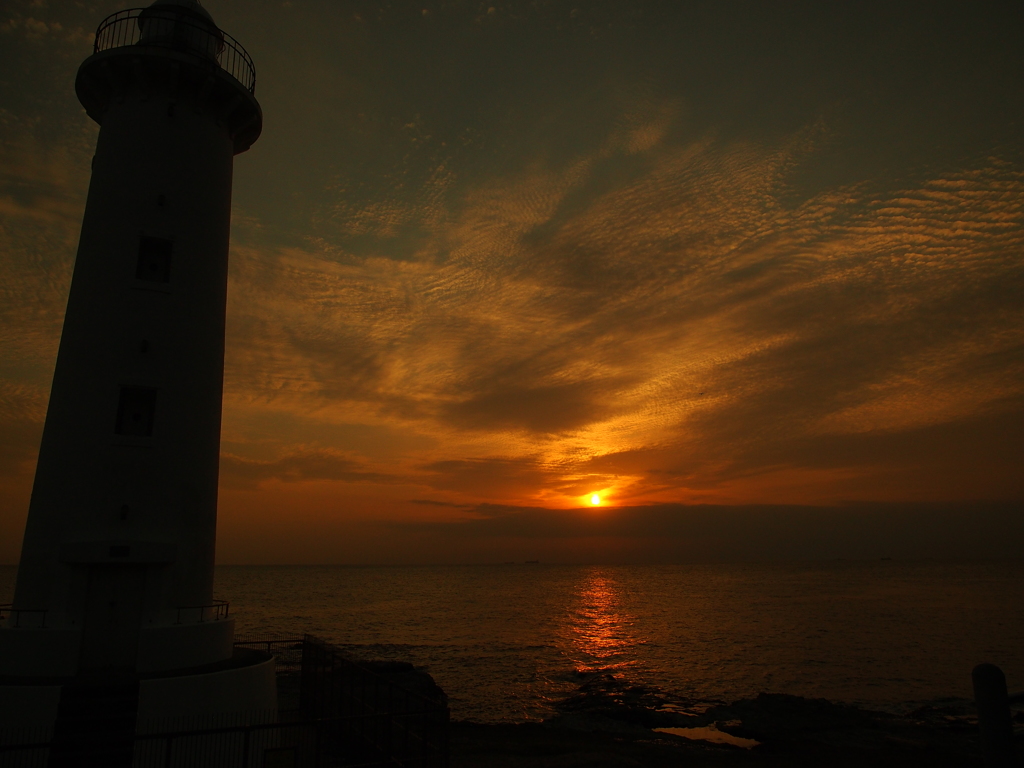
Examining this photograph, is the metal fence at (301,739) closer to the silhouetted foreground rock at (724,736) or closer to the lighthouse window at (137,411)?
the silhouetted foreground rock at (724,736)

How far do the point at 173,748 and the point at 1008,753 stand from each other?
13.8m

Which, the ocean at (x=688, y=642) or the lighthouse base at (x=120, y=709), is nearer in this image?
the lighthouse base at (x=120, y=709)

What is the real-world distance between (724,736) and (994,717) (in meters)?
25.8

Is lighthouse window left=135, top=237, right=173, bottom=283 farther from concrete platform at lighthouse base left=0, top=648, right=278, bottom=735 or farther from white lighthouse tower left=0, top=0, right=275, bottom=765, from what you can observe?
concrete platform at lighthouse base left=0, top=648, right=278, bottom=735

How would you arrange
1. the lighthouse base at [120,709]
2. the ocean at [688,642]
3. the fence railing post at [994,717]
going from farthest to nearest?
the ocean at [688,642] → the lighthouse base at [120,709] → the fence railing post at [994,717]

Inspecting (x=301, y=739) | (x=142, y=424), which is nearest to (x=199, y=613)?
(x=301, y=739)

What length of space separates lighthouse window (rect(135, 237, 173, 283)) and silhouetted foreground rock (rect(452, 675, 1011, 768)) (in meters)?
17.0

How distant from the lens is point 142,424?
1641 cm

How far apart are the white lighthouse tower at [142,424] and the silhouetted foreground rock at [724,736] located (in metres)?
10.4

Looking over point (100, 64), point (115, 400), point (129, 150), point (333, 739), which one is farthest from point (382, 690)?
point (100, 64)

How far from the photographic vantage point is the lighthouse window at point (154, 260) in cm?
1708

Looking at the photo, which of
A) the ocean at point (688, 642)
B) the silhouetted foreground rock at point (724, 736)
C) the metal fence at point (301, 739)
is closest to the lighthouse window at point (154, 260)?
the metal fence at point (301, 739)

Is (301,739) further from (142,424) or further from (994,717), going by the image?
(994,717)

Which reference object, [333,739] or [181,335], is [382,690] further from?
[181,335]
